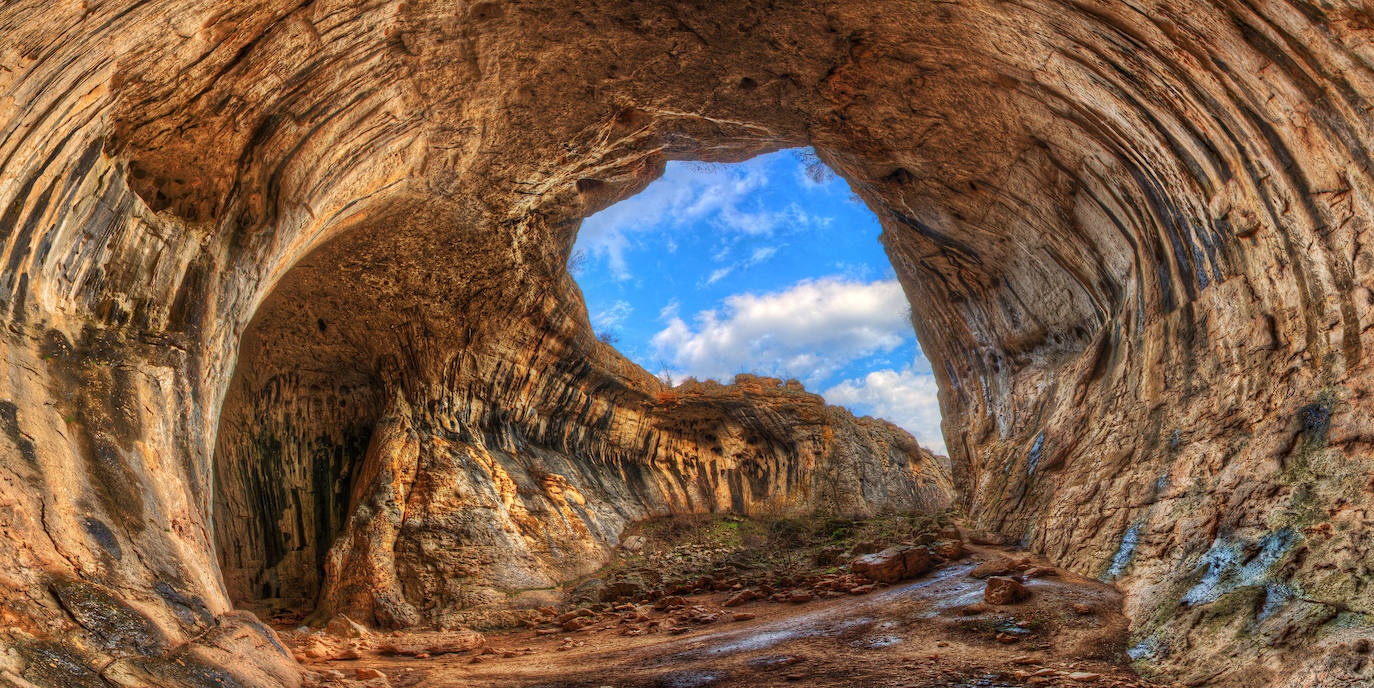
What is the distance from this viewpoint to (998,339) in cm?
1288

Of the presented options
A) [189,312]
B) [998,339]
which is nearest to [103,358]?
[189,312]

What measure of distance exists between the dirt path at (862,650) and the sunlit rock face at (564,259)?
1.62 feet

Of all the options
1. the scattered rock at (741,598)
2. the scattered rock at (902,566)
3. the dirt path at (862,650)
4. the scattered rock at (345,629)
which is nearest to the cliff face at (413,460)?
the scattered rock at (345,629)

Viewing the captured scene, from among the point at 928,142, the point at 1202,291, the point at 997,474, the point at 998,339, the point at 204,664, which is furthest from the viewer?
the point at 998,339

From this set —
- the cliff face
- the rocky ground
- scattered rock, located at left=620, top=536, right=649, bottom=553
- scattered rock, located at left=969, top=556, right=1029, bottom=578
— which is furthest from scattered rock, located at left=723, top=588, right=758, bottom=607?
scattered rock, located at left=620, top=536, right=649, bottom=553

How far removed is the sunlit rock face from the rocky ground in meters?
0.60

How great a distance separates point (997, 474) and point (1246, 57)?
320 inches

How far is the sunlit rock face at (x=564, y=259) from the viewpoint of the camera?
4555mm

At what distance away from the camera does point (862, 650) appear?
5578 millimetres

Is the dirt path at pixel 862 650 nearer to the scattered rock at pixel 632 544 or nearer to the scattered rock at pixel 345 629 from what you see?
the scattered rock at pixel 345 629

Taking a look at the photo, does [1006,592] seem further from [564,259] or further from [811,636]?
[564,259]

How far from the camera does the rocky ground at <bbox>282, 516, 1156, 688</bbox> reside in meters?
4.89

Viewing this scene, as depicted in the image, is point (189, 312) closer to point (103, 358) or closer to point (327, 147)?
point (103, 358)

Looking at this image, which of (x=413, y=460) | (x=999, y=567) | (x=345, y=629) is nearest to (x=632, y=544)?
(x=413, y=460)
